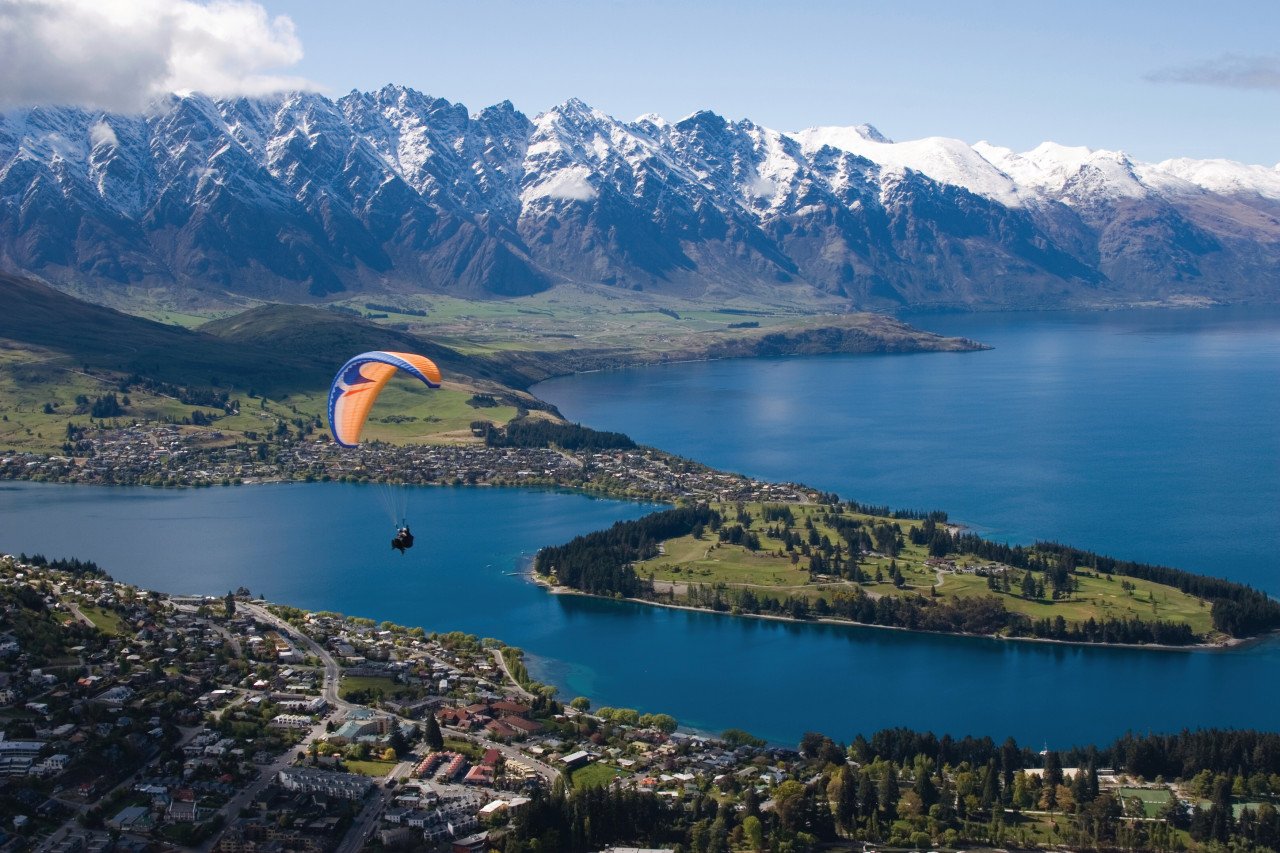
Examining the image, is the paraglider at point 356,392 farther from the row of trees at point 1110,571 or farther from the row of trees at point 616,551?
the row of trees at point 1110,571

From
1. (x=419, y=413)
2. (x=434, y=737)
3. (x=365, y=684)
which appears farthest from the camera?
(x=419, y=413)

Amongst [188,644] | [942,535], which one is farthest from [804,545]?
[188,644]

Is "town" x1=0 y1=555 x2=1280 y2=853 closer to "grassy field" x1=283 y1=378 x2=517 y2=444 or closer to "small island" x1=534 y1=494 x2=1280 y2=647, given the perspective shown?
"small island" x1=534 y1=494 x2=1280 y2=647

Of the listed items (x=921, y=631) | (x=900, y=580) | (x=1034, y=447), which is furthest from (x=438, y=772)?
(x=1034, y=447)

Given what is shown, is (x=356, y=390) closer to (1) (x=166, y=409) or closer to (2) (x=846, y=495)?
(2) (x=846, y=495)

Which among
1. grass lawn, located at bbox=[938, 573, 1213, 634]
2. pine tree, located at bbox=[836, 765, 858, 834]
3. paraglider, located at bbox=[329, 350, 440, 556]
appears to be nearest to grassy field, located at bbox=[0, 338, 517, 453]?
grass lawn, located at bbox=[938, 573, 1213, 634]

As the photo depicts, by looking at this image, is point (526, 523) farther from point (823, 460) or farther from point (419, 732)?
point (419, 732)
